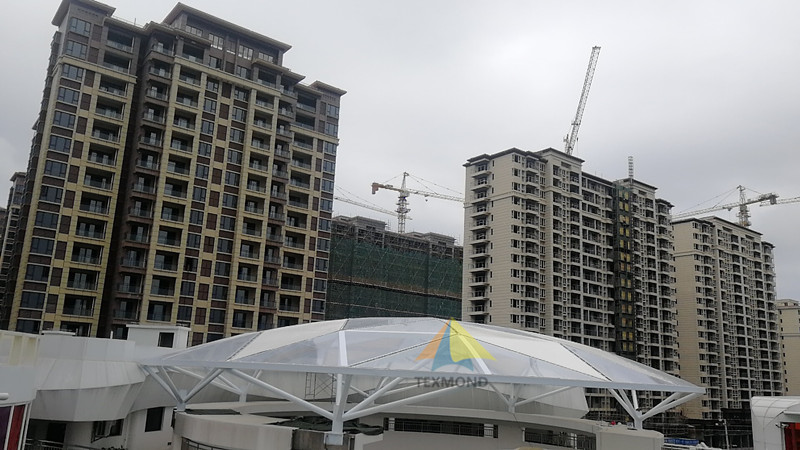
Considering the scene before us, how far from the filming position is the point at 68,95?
215 feet

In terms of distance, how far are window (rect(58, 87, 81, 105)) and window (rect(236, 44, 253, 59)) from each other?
1964cm

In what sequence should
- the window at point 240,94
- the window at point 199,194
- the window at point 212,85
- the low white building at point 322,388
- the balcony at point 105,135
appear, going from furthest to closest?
the window at point 240,94 → the window at point 212,85 → the window at point 199,194 → the balcony at point 105,135 → the low white building at point 322,388

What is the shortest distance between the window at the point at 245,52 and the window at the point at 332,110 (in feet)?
42.8

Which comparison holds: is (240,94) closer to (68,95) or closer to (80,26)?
(80,26)

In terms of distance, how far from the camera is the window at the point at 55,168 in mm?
63219

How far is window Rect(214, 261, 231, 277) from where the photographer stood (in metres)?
71.2

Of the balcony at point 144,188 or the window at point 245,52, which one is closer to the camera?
the balcony at point 144,188

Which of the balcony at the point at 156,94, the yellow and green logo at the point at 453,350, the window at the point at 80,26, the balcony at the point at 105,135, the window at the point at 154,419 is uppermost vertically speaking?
the window at the point at 80,26

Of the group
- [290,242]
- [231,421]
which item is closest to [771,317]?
[290,242]

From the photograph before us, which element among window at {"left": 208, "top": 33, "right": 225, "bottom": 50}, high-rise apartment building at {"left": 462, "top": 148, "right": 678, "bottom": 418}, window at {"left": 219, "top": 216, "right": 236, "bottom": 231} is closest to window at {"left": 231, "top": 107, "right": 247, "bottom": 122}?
window at {"left": 208, "top": 33, "right": 225, "bottom": 50}

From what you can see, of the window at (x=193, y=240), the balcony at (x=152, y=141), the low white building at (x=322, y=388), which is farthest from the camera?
the window at (x=193, y=240)

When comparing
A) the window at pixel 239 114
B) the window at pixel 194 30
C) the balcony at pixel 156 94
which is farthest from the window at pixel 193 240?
the window at pixel 194 30

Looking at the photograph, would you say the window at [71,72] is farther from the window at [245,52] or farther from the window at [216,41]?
the window at [245,52]

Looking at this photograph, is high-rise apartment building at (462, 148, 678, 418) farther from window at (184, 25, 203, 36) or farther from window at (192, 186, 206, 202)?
window at (184, 25, 203, 36)
